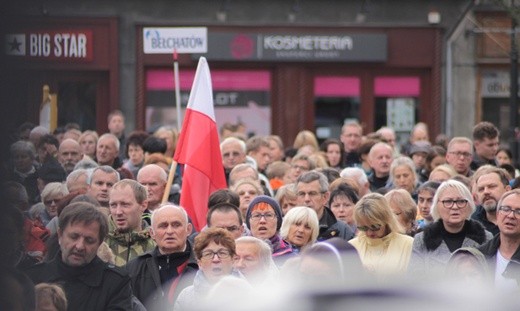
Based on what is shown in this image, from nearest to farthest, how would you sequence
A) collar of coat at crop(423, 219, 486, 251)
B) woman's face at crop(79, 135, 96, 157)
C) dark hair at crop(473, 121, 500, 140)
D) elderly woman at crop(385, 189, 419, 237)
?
collar of coat at crop(423, 219, 486, 251)
elderly woman at crop(385, 189, 419, 237)
dark hair at crop(473, 121, 500, 140)
woman's face at crop(79, 135, 96, 157)

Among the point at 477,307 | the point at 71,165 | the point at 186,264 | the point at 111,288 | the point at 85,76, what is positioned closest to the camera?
the point at 477,307

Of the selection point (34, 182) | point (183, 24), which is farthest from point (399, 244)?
point (183, 24)

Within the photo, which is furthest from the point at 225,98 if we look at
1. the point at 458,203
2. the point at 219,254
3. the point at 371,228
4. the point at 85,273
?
the point at 85,273

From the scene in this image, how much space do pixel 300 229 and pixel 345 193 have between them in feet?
5.77

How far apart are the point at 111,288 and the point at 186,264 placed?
1.41m

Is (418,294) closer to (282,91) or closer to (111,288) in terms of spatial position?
(111,288)

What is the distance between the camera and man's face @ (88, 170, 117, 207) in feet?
34.1

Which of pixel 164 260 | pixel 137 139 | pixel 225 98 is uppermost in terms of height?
pixel 225 98

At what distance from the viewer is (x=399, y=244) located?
861 cm

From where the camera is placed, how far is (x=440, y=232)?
360 inches

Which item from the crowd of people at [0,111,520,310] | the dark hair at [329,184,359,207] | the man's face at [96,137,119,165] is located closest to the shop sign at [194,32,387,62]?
the crowd of people at [0,111,520,310]

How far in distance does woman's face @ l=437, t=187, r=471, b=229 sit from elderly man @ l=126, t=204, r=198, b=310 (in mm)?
1841

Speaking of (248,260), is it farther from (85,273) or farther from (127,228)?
(127,228)

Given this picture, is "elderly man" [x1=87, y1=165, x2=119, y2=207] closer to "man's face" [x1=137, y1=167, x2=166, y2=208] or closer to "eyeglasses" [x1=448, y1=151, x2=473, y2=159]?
"man's face" [x1=137, y1=167, x2=166, y2=208]
